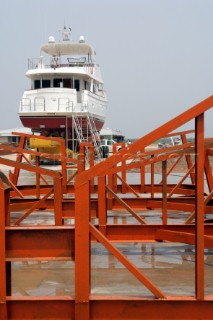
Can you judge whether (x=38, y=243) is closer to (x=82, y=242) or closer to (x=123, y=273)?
(x=82, y=242)

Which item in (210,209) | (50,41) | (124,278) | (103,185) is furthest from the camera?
(50,41)

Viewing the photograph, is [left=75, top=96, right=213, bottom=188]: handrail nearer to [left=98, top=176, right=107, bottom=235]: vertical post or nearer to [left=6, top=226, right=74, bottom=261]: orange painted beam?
[left=6, top=226, right=74, bottom=261]: orange painted beam

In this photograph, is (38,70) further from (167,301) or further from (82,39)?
(167,301)

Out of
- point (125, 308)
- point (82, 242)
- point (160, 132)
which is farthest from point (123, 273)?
point (160, 132)

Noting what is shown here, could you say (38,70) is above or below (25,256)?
above

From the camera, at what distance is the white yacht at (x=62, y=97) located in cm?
2739

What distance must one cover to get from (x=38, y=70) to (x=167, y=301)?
1038 inches

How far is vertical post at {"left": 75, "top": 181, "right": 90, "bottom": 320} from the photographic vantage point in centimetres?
401

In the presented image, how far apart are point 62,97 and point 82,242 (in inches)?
957

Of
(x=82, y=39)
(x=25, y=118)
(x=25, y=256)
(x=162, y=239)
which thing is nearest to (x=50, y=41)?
(x=82, y=39)

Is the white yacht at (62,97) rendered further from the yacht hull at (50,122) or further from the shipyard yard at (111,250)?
the shipyard yard at (111,250)

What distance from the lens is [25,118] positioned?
2778cm

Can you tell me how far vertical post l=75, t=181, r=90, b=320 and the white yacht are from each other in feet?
71.6

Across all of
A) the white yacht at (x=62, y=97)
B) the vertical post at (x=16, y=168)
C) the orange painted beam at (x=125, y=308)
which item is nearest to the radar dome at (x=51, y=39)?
the white yacht at (x=62, y=97)
